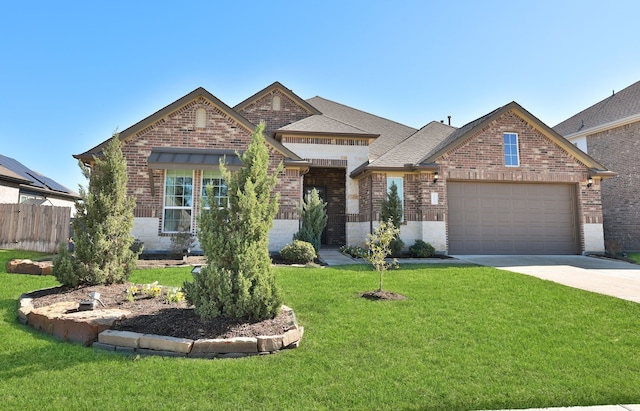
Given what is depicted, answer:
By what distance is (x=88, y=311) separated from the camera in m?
4.99

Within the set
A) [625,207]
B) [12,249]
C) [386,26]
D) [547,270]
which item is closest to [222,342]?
[547,270]

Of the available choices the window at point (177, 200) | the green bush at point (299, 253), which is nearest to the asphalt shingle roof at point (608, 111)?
the green bush at point (299, 253)

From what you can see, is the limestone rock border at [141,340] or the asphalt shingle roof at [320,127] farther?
the asphalt shingle roof at [320,127]

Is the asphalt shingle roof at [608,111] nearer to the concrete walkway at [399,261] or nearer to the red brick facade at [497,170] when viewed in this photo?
the red brick facade at [497,170]

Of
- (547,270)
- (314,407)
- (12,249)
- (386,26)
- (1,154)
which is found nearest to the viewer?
(314,407)

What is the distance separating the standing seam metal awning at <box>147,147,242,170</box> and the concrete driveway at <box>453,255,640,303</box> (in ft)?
30.0

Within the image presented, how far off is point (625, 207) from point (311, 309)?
1910 centimetres

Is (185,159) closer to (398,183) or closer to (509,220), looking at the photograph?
(398,183)

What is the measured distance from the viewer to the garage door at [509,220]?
13.2 m

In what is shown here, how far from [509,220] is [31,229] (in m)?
18.6

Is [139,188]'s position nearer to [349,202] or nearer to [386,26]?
[349,202]

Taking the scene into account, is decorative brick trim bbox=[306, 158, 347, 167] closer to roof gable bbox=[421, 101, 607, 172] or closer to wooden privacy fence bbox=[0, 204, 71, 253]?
roof gable bbox=[421, 101, 607, 172]

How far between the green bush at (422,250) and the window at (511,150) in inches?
184

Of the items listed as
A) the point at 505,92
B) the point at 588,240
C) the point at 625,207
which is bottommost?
the point at 588,240
